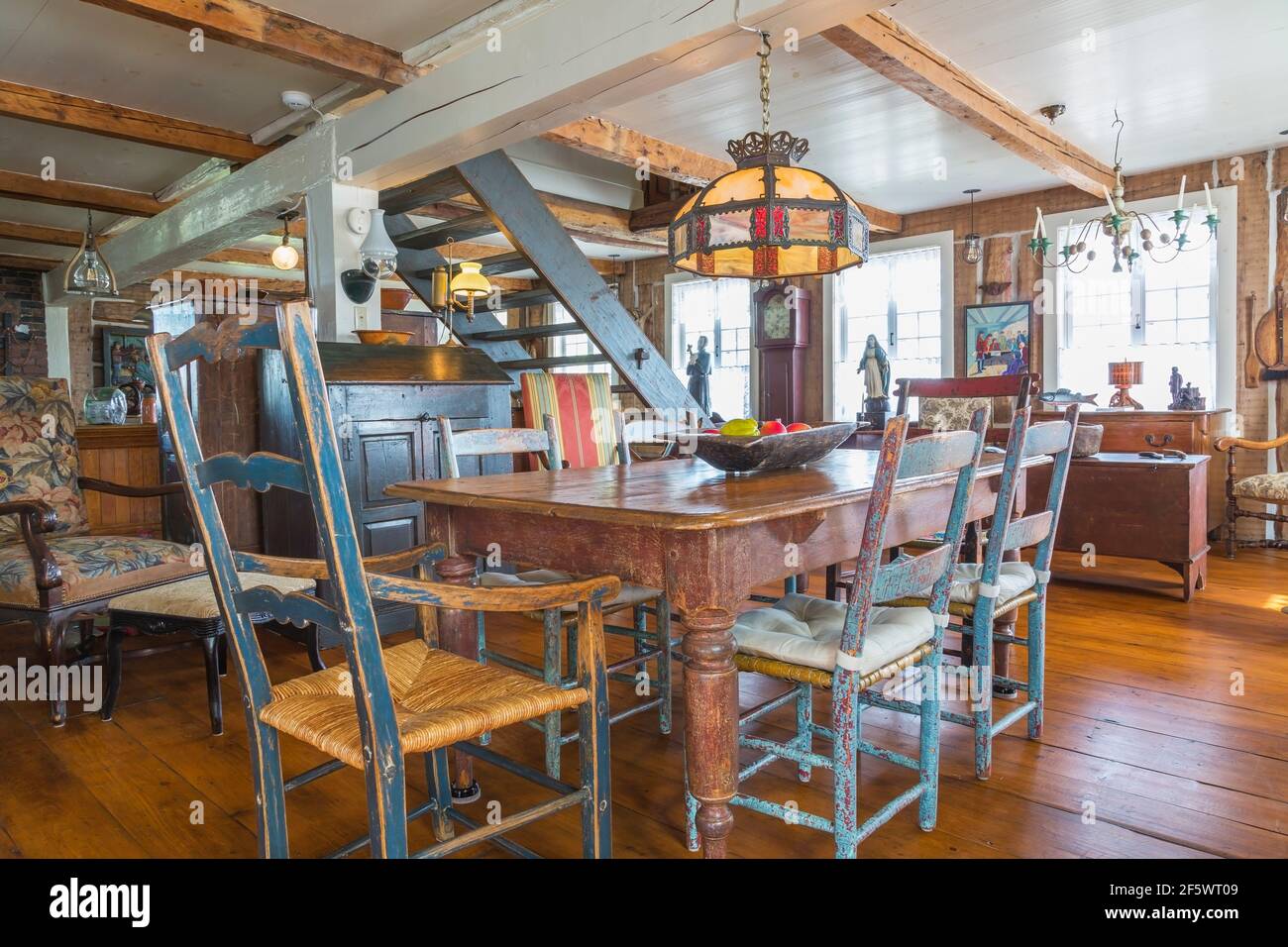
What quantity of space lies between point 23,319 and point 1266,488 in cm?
1082

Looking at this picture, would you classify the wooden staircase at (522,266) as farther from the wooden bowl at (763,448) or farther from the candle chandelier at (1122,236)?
the wooden bowl at (763,448)

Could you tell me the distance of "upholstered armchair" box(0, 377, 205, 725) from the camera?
8.38 ft

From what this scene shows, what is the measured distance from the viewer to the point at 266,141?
518 centimetres

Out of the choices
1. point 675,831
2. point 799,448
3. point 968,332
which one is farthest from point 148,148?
point 968,332

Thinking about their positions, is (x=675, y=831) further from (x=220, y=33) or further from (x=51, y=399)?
(x=220, y=33)

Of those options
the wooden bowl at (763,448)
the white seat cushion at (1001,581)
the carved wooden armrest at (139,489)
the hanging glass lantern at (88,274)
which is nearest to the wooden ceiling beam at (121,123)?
the hanging glass lantern at (88,274)

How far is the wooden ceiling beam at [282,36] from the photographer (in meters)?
3.28

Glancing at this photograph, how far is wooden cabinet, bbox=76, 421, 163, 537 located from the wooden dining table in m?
2.51

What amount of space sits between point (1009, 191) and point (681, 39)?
4837 mm

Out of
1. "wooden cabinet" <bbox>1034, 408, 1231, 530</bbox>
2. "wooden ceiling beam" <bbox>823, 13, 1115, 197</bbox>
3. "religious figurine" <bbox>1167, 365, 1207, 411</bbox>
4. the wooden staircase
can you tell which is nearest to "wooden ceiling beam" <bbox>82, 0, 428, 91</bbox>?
the wooden staircase

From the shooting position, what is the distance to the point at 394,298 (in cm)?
1077

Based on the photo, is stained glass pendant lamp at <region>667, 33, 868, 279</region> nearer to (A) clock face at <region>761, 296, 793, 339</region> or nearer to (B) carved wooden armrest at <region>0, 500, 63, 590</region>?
(B) carved wooden armrest at <region>0, 500, 63, 590</region>

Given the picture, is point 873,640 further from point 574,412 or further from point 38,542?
point 38,542

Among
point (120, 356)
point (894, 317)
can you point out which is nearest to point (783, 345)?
point (894, 317)
